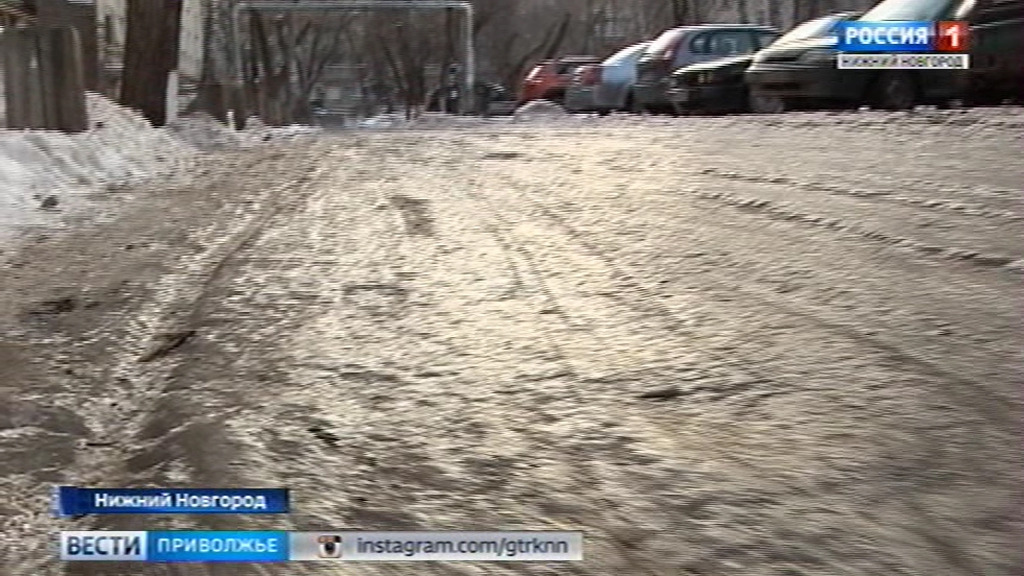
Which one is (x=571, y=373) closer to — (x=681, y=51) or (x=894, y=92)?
(x=894, y=92)

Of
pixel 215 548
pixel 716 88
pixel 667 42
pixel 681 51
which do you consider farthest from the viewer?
pixel 667 42

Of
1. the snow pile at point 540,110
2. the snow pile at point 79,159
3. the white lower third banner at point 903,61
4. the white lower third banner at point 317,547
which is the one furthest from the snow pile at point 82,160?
the snow pile at point 540,110

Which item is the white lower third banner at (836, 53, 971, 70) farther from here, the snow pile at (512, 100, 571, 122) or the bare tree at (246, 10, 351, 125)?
the bare tree at (246, 10, 351, 125)

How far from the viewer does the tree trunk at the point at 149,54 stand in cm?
1471

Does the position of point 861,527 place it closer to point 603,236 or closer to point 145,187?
point 603,236

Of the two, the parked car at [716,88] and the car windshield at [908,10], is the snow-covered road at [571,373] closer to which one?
the car windshield at [908,10]

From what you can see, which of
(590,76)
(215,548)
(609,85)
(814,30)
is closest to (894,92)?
(814,30)

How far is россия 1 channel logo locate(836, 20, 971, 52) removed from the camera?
10594 millimetres

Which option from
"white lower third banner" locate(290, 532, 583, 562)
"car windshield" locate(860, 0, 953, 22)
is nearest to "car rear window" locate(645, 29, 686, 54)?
"car windshield" locate(860, 0, 953, 22)

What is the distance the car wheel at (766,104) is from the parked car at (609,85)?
14.4ft

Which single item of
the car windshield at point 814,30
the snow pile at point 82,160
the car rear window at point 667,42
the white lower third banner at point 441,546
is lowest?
the white lower third banner at point 441,546

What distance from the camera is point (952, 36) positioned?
10594 mm

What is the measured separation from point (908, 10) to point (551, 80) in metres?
13.7

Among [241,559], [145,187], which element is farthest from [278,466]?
[145,187]
